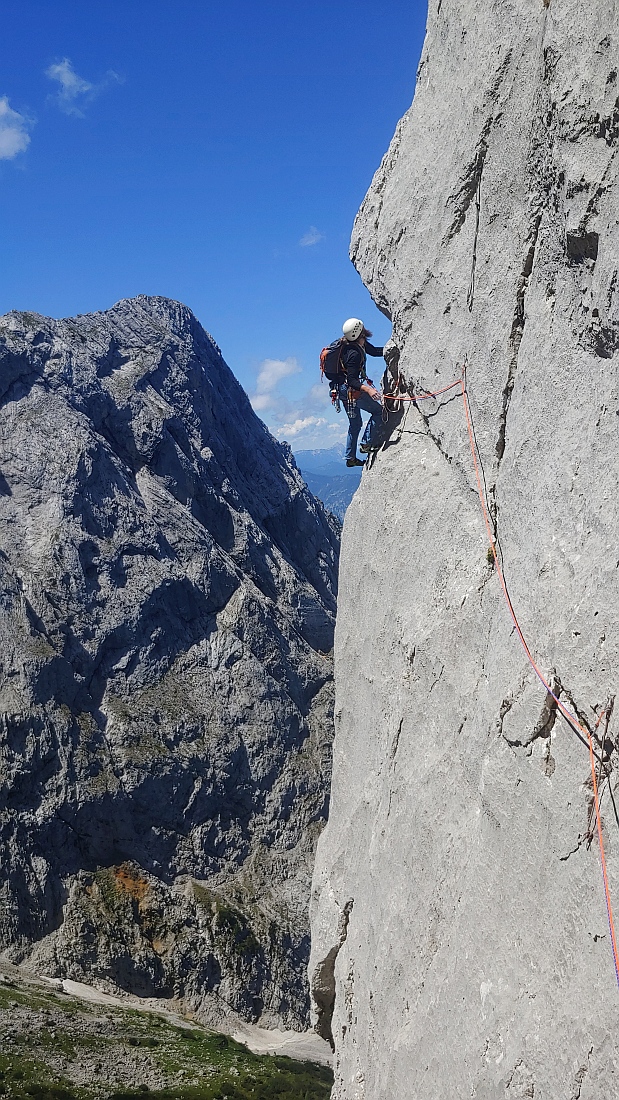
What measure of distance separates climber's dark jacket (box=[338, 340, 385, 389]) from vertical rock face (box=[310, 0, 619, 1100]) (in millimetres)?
1642

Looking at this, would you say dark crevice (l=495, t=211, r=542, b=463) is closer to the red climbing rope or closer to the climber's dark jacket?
the red climbing rope

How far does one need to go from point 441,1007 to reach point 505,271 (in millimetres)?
10671

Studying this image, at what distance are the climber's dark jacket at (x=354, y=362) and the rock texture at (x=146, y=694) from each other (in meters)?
53.1

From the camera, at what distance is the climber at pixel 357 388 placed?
17531 mm

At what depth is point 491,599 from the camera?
37.9ft

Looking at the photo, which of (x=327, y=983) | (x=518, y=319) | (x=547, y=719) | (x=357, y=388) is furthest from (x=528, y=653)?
(x=327, y=983)

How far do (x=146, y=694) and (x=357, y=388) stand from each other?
57.8 meters

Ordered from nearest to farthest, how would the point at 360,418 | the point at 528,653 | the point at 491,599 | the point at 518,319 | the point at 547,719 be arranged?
1. the point at 547,719
2. the point at 528,653
3. the point at 518,319
4. the point at 491,599
5. the point at 360,418

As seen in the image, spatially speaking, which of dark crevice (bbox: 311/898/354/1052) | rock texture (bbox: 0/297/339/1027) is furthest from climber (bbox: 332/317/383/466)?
rock texture (bbox: 0/297/339/1027)

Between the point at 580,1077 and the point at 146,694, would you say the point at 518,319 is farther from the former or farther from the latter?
the point at 146,694

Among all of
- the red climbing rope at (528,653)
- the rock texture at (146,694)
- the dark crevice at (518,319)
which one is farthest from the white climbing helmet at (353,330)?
the rock texture at (146,694)

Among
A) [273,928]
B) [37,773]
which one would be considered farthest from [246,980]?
[37,773]

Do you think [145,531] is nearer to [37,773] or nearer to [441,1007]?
[37,773]

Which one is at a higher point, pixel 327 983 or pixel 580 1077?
pixel 580 1077
